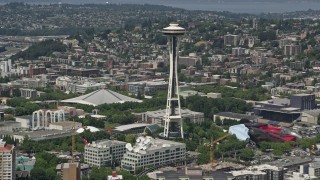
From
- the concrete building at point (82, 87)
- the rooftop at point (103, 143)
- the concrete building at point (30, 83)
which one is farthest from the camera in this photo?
the concrete building at point (30, 83)

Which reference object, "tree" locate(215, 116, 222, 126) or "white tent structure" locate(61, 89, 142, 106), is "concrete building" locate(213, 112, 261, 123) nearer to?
"tree" locate(215, 116, 222, 126)

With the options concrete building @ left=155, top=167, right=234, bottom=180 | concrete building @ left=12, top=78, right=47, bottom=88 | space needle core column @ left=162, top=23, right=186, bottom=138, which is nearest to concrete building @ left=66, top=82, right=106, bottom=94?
concrete building @ left=12, top=78, right=47, bottom=88

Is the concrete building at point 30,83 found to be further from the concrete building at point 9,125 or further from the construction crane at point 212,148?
the construction crane at point 212,148

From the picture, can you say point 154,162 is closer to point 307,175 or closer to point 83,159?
point 83,159

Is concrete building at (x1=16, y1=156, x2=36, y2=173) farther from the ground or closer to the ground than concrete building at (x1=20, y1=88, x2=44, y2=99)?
farther from the ground

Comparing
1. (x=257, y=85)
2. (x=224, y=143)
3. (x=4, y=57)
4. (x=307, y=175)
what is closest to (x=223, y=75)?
(x=257, y=85)

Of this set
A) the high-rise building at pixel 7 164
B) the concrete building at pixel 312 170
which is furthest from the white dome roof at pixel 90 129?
the concrete building at pixel 312 170
